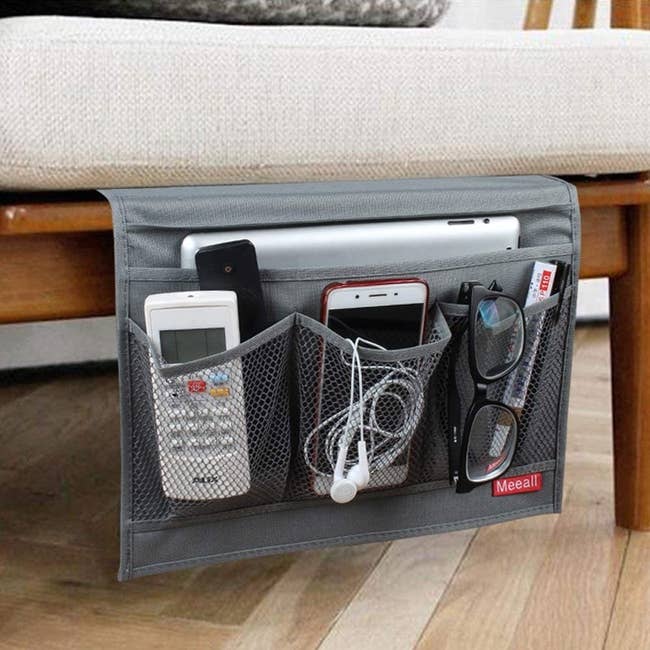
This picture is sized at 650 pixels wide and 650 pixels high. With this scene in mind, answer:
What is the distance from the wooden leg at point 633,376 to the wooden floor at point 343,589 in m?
0.04

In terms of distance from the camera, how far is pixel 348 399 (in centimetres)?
74

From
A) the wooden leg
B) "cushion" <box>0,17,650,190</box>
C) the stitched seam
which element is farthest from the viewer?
the wooden leg

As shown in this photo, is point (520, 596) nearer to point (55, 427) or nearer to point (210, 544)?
point (210, 544)

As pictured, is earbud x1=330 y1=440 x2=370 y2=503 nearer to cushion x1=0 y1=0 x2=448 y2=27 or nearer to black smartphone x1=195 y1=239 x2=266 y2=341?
black smartphone x1=195 y1=239 x2=266 y2=341

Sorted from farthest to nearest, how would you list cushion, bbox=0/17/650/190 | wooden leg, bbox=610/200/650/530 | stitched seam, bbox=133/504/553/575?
wooden leg, bbox=610/200/650/530, stitched seam, bbox=133/504/553/575, cushion, bbox=0/17/650/190

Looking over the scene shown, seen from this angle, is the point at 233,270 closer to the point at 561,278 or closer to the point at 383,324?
the point at 383,324

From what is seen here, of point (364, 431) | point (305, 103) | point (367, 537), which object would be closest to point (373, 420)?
point (364, 431)

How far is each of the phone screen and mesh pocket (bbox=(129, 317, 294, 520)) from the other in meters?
0.04

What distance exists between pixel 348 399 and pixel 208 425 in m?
0.10

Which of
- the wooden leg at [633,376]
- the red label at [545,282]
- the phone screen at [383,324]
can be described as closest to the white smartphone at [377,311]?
the phone screen at [383,324]

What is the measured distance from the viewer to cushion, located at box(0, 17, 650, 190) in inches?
25.4

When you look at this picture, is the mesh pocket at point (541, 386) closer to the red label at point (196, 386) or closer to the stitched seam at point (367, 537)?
the stitched seam at point (367, 537)

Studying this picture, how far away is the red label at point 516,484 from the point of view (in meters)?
0.84

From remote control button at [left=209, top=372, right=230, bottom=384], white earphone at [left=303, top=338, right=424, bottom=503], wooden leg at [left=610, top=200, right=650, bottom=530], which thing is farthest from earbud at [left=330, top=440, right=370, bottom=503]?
wooden leg at [left=610, top=200, right=650, bottom=530]
